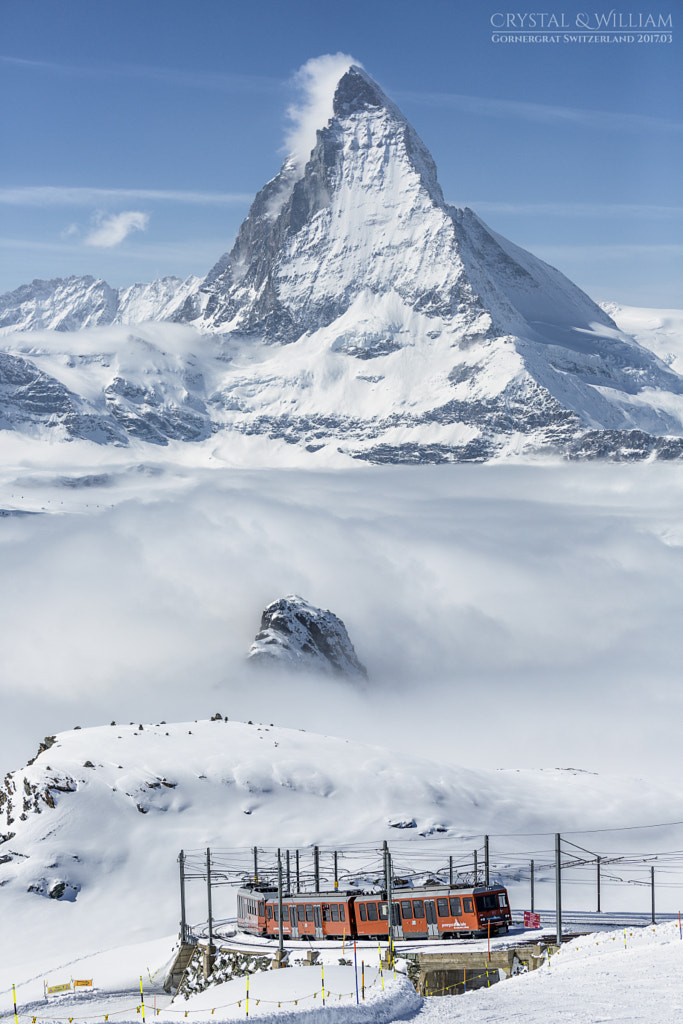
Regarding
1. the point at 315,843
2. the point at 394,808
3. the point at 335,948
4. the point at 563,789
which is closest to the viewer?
the point at 335,948

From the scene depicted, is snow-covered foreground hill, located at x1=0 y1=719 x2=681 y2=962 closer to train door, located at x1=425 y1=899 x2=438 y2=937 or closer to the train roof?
the train roof

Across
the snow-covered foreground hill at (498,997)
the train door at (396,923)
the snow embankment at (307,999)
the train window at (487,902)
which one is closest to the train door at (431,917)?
the train door at (396,923)

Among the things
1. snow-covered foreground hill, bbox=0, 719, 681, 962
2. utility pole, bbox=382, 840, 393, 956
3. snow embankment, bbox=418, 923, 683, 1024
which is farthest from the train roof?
snow-covered foreground hill, bbox=0, 719, 681, 962

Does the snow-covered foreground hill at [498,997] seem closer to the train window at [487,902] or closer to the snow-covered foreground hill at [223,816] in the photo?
the train window at [487,902]

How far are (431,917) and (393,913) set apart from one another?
8.72 feet

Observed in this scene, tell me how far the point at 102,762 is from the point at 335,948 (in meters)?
67.3

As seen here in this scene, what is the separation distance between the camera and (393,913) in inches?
2955

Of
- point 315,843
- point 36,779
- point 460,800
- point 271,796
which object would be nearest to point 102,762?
point 36,779

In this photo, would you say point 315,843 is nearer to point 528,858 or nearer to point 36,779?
point 528,858

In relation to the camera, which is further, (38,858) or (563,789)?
(563,789)

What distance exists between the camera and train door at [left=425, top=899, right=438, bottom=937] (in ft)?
241

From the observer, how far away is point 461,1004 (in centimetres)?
4891

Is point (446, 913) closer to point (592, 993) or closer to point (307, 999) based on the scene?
point (307, 999)

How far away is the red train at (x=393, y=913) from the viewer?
73000 millimetres
